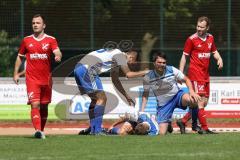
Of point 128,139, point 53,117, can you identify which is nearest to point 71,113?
point 53,117

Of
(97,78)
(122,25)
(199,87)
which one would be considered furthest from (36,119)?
(122,25)

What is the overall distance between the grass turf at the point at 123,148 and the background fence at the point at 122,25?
10498 mm

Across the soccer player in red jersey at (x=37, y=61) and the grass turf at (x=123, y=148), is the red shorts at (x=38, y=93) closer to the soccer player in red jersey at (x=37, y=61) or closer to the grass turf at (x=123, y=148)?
the soccer player in red jersey at (x=37, y=61)

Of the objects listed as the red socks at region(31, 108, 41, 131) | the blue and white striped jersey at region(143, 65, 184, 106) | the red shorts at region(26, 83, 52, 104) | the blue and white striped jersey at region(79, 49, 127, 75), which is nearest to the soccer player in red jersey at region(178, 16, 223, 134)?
the blue and white striped jersey at region(143, 65, 184, 106)

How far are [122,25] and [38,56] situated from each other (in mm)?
10561

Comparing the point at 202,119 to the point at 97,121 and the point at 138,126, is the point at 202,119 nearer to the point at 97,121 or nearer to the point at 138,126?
the point at 138,126

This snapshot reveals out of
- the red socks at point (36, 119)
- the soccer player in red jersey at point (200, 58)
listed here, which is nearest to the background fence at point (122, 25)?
the soccer player in red jersey at point (200, 58)

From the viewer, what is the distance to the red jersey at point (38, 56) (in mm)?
13992

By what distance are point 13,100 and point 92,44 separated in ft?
10.9

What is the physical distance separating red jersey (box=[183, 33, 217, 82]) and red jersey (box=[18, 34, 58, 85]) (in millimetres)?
3213

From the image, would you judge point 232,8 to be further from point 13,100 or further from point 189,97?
point 189,97

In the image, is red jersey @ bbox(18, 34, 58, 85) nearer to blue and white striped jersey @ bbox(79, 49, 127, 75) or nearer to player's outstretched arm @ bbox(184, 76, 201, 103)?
blue and white striped jersey @ bbox(79, 49, 127, 75)

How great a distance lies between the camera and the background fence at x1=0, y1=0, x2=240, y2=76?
2383 centimetres

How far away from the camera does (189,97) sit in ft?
49.4
